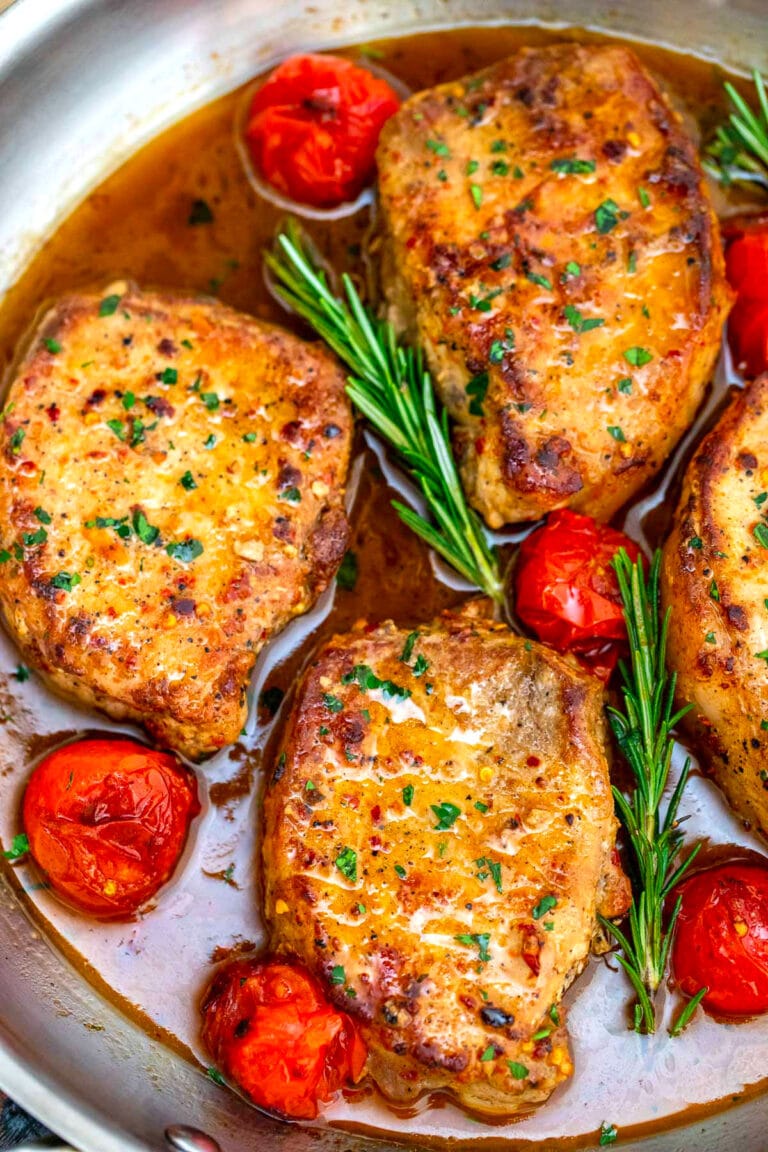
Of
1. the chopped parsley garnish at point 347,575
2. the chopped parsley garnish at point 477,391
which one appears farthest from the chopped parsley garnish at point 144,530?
the chopped parsley garnish at point 477,391

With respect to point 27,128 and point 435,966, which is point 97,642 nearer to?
point 435,966

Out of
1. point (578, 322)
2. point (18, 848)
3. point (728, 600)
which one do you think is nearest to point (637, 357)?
point (578, 322)

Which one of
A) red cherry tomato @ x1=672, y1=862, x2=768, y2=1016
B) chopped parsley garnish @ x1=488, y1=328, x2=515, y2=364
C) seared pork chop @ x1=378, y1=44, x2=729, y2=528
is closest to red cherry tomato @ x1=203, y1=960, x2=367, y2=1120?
red cherry tomato @ x1=672, y1=862, x2=768, y2=1016

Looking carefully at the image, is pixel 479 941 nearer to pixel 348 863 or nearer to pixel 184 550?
pixel 348 863

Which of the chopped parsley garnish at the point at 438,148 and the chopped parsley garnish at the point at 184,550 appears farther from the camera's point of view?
the chopped parsley garnish at the point at 438,148

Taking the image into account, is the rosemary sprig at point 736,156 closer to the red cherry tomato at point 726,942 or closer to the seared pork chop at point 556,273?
the seared pork chop at point 556,273

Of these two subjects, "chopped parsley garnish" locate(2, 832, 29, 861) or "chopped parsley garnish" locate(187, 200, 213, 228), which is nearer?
"chopped parsley garnish" locate(2, 832, 29, 861)

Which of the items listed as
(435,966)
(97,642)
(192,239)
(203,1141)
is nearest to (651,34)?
(192,239)

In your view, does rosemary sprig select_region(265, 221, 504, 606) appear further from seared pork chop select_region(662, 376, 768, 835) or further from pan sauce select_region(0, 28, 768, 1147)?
seared pork chop select_region(662, 376, 768, 835)
